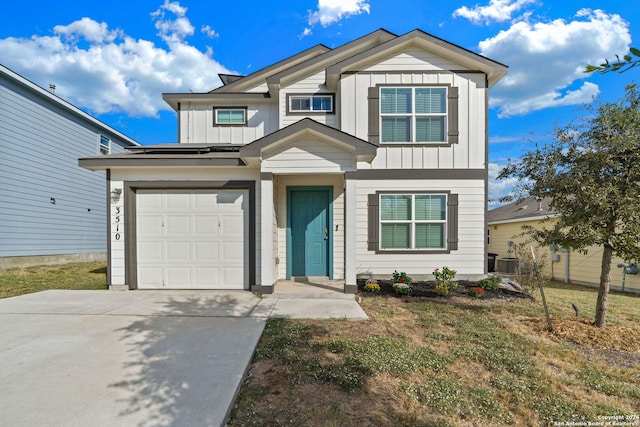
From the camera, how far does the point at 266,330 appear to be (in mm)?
4125

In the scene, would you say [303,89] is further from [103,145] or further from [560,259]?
[560,259]

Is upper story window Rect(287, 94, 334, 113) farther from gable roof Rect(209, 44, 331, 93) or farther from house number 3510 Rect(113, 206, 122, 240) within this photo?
house number 3510 Rect(113, 206, 122, 240)

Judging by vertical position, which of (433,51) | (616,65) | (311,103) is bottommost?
(616,65)

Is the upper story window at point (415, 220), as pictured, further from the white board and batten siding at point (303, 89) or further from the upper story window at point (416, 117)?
the white board and batten siding at point (303, 89)

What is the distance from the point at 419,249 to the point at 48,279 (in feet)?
33.8

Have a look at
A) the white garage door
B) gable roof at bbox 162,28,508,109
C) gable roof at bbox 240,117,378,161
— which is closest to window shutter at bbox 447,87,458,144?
gable roof at bbox 162,28,508,109

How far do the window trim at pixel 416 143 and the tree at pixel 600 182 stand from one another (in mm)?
2942

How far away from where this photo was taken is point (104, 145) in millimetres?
13977

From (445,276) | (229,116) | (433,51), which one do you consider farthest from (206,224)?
(433,51)

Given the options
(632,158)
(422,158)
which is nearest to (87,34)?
(422,158)

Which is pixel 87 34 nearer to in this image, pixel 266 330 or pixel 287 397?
pixel 266 330

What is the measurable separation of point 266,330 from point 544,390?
10.6 ft

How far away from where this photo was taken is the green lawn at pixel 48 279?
696 centimetres

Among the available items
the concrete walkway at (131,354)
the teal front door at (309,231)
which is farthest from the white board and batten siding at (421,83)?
the concrete walkway at (131,354)
